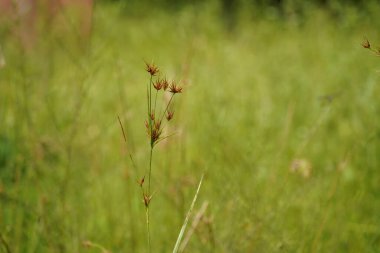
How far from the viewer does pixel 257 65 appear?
3217 millimetres

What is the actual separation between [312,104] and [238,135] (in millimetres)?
640

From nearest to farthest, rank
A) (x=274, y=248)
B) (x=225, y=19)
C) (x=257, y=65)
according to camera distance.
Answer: (x=274, y=248)
(x=257, y=65)
(x=225, y=19)

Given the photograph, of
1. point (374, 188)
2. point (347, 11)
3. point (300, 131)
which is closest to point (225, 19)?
point (347, 11)

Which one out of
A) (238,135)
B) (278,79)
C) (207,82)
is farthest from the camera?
(278,79)

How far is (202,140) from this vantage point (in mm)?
1934

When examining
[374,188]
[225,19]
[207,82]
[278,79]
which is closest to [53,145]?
[374,188]

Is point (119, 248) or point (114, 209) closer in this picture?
point (119, 248)

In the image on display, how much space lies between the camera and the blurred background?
102 centimetres

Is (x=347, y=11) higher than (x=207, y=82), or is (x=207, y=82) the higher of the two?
(x=347, y=11)

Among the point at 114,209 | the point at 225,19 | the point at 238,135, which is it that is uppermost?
the point at 225,19

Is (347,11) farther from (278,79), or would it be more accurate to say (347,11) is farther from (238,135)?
(238,135)

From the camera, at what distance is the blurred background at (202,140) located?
40.0 inches

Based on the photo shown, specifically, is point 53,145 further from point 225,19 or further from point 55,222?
point 225,19

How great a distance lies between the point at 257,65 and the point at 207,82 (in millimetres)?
692
